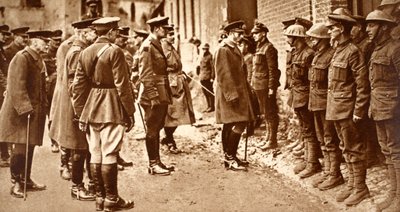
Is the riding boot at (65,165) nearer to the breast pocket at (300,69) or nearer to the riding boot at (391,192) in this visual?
the breast pocket at (300,69)

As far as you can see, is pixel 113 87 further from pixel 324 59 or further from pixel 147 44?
pixel 324 59

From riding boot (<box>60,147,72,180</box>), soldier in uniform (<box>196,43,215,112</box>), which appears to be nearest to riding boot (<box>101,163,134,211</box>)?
riding boot (<box>60,147,72,180</box>)

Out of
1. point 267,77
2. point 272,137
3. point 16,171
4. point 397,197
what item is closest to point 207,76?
point 267,77

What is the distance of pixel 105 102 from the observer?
4684 mm

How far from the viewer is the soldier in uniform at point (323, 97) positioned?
5.14 metres

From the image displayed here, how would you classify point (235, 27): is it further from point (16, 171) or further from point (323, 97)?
point (16, 171)

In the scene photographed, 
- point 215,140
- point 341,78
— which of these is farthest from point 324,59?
point 215,140

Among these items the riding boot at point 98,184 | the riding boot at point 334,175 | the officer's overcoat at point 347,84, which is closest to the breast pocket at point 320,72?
the officer's overcoat at point 347,84

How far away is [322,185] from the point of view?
5176 mm

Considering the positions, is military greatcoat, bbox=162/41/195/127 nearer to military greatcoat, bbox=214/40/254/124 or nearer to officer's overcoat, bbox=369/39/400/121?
military greatcoat, bbox=214/40/254/124

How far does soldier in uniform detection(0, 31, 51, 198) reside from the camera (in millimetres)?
5211

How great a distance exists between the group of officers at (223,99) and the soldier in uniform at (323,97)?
11 millimetres

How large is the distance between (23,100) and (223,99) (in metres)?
2.48

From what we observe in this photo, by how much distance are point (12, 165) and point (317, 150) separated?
357 cm
